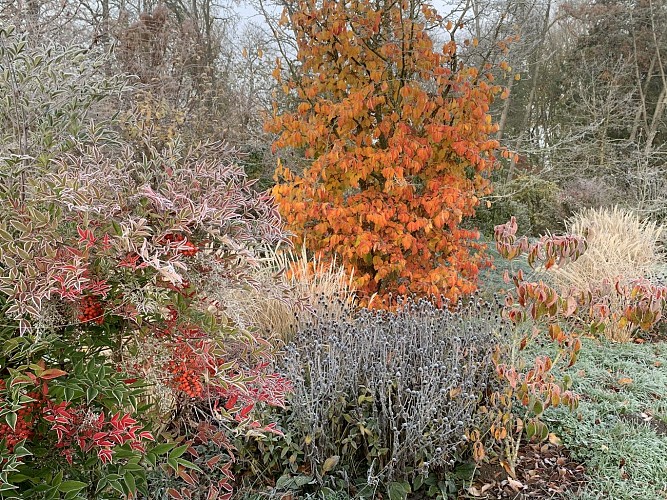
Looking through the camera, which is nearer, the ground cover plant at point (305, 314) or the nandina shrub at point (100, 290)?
the nandina shrub at point (100, 290)

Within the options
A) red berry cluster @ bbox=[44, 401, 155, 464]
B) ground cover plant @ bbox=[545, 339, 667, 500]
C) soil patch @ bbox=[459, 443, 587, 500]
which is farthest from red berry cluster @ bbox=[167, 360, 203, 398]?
ground cover plant @ bbox=[545, 339, 667, 500]

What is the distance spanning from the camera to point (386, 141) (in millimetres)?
4910

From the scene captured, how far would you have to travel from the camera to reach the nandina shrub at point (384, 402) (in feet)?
8.27

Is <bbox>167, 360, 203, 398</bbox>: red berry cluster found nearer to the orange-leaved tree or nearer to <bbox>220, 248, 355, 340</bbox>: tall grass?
<bbox>220, 248, 355, 340</bbox>: tall grass

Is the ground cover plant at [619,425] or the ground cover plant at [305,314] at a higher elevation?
the ground cover plant at [305,314]

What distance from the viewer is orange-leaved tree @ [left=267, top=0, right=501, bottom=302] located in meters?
4.50

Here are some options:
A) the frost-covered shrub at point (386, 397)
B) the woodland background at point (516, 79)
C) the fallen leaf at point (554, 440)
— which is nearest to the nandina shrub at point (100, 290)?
the frost-covered shrub at point (386, 397)

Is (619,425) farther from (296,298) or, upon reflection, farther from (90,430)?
(90,430)

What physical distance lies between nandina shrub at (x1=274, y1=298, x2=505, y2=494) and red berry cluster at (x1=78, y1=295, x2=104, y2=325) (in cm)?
117

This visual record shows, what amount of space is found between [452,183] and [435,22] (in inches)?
58.0

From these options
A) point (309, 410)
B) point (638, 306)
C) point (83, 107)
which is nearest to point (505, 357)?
point (638, 306)

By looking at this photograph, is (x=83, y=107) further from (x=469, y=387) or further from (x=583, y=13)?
(x=583, y=13)

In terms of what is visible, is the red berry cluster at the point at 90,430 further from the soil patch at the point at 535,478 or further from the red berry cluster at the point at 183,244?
the soil patch at the point at 535,478

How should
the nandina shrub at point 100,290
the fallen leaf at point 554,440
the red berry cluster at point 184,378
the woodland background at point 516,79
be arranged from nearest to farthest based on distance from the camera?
the nandina shrub at point 100,290
the red berry cluster at point 184,378
the fallen leaf at point 554,440
the woodland background at point 516,79
